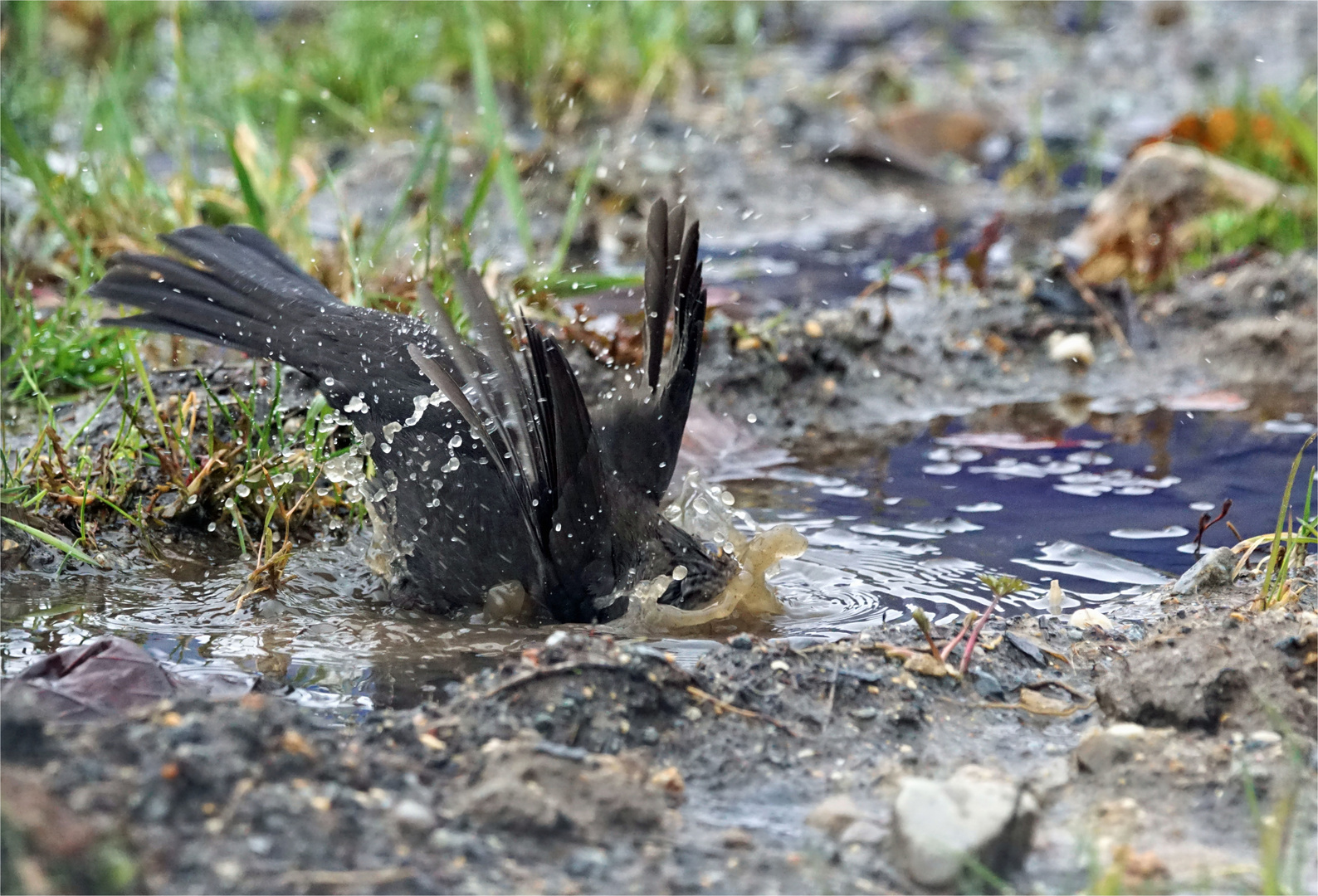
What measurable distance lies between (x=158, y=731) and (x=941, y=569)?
2205 millimetres

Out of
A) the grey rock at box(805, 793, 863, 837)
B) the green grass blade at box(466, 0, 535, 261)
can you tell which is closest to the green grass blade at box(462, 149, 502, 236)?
the green grass blade at box(466, 0, 535, 261)

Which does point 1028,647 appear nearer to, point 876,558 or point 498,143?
point 876,558

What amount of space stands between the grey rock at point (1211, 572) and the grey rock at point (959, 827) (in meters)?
1.42

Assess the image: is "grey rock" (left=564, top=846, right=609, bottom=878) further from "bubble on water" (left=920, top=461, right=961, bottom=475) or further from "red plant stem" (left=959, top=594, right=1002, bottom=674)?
"bubble on water" (left=920, top=461, right=961, bottom=475)

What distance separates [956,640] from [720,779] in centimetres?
66

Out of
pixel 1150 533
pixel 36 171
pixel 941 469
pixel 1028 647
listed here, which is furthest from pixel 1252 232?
pixel 36 171

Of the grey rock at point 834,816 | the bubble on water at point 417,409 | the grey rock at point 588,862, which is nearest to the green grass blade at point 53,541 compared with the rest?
the bubble on water at point 417,409

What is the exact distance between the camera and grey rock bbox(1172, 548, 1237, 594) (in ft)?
11.0

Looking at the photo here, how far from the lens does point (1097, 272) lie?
5922 mm

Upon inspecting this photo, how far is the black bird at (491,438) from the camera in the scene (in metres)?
3.26

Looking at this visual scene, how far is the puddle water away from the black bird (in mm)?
157

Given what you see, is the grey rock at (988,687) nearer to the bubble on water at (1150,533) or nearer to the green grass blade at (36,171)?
the bubble on water at (1150,533)

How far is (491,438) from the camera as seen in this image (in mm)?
3232

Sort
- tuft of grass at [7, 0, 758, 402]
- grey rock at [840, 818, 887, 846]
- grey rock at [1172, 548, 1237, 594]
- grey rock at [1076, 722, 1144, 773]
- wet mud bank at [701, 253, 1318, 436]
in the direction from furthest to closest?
wet mud bank at [701, 253, 1318, 436], tuft of grass at [7, 0, 758, 402], grey rock at [1172, 548, 1237, 594], grey rock at [1076, 722, 1144, 773], grey rock at [840, 818, 887, 846]
